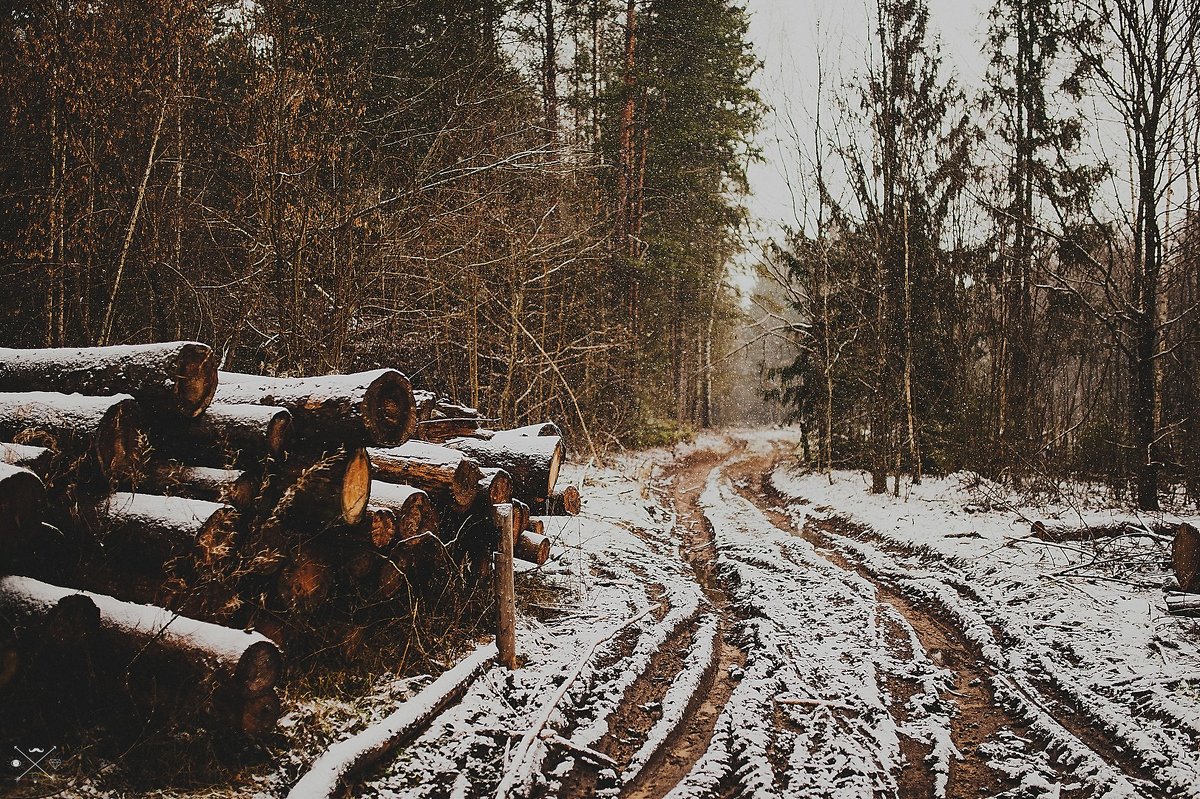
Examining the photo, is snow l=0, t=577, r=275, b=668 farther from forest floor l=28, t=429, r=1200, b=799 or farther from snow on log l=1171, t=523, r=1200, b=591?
snow on log l=1171, t=523, r=1200, b=591

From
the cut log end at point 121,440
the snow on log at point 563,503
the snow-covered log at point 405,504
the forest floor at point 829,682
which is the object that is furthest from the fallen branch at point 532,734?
the cut log end at point 121,440

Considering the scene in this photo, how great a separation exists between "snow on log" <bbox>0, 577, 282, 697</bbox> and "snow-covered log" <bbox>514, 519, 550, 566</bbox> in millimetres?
3413

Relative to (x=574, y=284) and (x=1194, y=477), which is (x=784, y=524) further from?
(x=574, y=284)

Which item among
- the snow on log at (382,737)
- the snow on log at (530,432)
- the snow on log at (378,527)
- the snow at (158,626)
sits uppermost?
the snow on log at (530,432)

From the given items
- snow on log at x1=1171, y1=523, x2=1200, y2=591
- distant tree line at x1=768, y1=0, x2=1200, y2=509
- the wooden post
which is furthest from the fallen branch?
distant tree line at x1=768, y1=0, x2=1200, y2=509

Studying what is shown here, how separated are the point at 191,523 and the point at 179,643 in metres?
0.71

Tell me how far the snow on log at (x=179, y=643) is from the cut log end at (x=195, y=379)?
1317 mm

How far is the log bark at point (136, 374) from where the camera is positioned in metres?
4.33

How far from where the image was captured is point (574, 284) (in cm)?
1773

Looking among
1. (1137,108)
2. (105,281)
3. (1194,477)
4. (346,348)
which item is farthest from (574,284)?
(1194,477)

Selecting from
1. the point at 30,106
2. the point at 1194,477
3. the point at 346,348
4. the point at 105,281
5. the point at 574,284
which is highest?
the point at 30,106

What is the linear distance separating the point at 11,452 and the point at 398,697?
2857mm

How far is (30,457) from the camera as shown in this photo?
3.79 m

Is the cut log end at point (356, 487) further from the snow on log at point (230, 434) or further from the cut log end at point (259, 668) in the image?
the cut log end at point (259, 668)
